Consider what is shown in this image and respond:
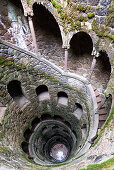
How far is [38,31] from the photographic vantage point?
7.54m

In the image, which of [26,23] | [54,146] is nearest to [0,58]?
[26,23]

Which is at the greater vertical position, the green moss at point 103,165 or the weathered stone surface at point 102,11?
the weathered stone surface at point 102,11

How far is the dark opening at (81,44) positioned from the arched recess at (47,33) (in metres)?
0.94

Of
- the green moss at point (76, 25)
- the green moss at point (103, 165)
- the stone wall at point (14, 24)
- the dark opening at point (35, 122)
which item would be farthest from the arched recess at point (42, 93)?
the green moss at point (103, 165)

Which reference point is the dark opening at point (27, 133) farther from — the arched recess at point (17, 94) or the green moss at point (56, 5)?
the green moss at point (56, 5)

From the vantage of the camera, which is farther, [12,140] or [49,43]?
[49,43]

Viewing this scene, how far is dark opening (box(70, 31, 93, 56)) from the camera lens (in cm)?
768

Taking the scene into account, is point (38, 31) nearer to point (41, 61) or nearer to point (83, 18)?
point (41, 61)

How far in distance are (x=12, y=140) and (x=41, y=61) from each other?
15.8 feet

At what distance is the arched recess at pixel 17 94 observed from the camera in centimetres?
781

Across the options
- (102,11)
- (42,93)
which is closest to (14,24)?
(102,11)

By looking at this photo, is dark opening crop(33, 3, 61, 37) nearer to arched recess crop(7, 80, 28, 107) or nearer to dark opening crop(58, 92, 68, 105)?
arched recess crop(7, 80, 28, 107)

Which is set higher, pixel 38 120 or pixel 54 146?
pixel 38 120

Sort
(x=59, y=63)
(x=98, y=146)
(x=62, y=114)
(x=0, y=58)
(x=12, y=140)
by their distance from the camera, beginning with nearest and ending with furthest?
(x=98, y=146), (x=0, y=58), (x=12, y=140), (x=59, y=63), (x=62, y=114)
